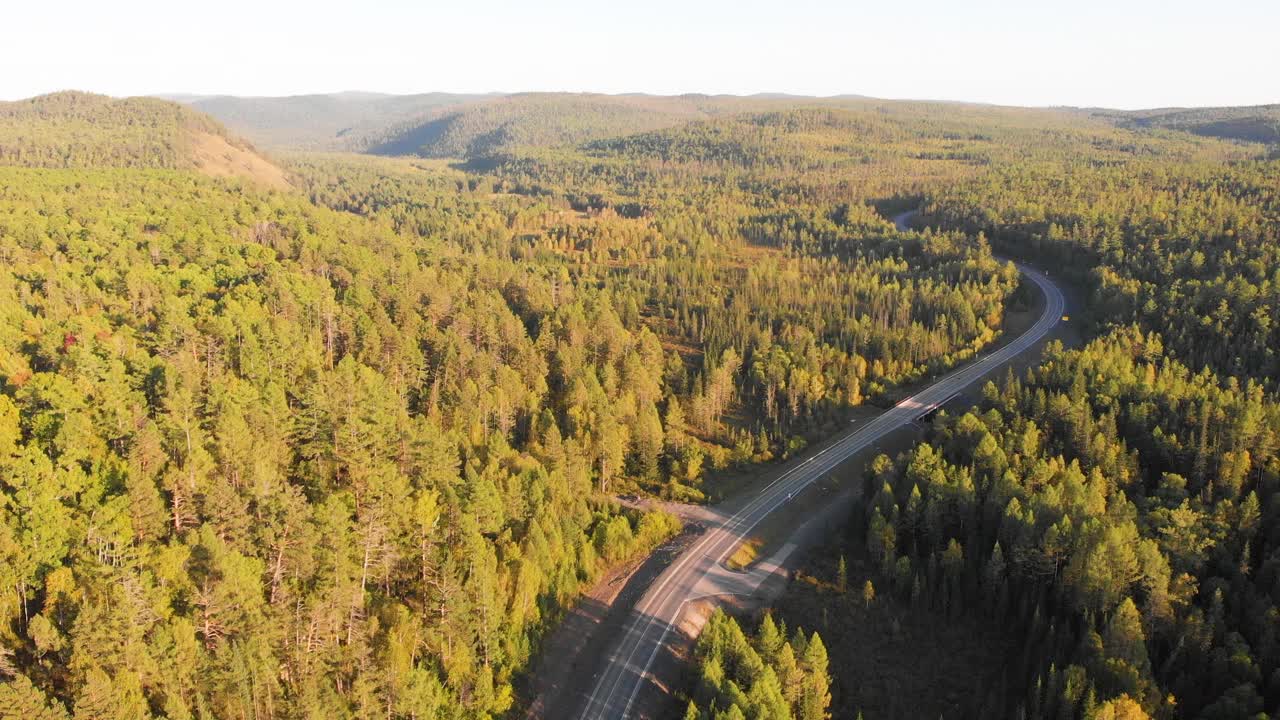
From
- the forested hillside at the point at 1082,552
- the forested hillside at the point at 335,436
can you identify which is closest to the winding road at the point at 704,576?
the forested hillside at the point at 335,436

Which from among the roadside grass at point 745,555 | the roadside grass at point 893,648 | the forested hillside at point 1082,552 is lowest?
the roadside grass at point 893,648

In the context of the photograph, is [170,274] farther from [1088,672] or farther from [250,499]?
[1088,672]

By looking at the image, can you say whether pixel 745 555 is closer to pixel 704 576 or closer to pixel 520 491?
pixel 704 576

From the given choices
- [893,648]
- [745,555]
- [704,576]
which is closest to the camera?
[893,648]

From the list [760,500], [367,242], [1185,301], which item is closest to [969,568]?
[760,500]

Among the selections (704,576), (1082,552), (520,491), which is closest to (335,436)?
(520,491)

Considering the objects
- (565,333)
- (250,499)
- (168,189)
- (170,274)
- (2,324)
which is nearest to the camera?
(250,499)

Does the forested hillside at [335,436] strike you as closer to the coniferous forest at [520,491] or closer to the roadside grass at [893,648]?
the coniferous forest at [520,491]

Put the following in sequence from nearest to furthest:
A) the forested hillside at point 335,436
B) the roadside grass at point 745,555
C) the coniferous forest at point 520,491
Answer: the forested hillside at point 335,436
the coniferous forest at point 520,491
the roadside grass at point 745,555
